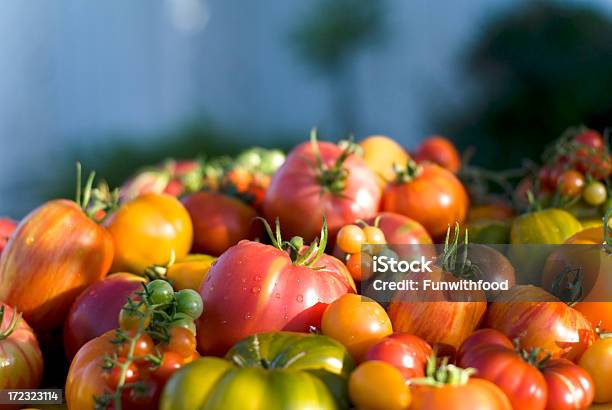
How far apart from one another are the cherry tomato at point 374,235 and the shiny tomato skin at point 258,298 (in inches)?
11.4

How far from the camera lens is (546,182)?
194cm

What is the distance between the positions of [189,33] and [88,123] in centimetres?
118

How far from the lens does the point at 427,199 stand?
5.96 feet

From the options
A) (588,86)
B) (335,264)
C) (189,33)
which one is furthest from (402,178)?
(189,33)

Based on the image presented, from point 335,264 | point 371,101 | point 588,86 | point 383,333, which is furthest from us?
point 371,101

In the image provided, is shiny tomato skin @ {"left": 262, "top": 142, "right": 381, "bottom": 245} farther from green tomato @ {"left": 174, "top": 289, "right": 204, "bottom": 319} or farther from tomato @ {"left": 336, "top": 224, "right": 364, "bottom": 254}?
green tomato @ {"left": 174, "top": 289, "right": 204, "bottom": 319}

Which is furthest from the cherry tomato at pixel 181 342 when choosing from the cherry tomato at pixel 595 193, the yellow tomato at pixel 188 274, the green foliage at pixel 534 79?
the green foliage at pixel 534 79

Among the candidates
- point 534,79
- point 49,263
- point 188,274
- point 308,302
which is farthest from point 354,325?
point 534,79

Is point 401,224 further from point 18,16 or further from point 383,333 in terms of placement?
point 18,16

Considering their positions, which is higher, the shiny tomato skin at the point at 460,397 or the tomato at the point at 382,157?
the tomato at the point at 382,157

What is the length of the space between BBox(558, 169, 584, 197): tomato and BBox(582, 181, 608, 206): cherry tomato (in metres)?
0.02

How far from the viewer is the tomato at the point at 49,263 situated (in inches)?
60.2

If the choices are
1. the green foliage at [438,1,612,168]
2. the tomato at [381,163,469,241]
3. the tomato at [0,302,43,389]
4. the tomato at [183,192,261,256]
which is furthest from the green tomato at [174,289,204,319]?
the green foliage at [438,1,612,168]

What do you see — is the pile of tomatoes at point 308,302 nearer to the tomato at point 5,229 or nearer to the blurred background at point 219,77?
the tomato at point 5,229
